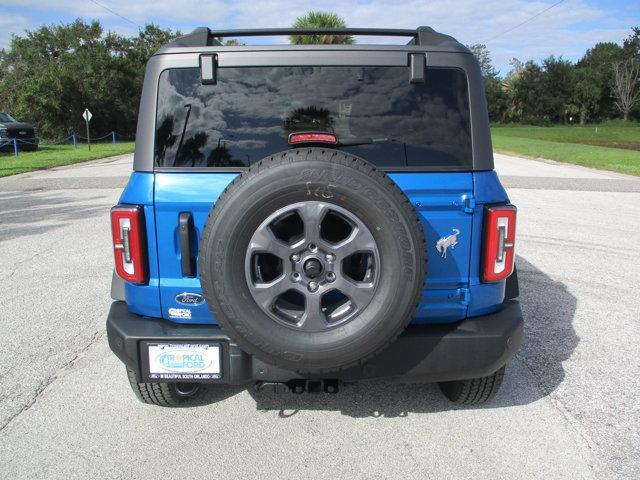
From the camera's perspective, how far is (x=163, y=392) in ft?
10.1

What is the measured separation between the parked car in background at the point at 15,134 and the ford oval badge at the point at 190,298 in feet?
85.0

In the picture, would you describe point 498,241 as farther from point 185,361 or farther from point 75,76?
point 75,76

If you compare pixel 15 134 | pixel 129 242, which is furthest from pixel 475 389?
pixel 15 134

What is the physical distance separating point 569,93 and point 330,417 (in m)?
86.8

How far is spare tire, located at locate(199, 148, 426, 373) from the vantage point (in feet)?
7.68

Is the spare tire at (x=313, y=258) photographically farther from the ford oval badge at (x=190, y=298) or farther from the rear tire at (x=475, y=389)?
the rear tire at (x=475, y=389)

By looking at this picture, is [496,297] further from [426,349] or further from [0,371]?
[0,371]

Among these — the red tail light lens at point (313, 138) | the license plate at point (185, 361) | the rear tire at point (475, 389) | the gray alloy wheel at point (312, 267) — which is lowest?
the rear tire at point (475, 389)

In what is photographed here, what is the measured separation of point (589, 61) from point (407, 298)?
102 meters

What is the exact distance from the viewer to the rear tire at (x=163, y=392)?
306 centimetres

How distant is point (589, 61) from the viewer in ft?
297

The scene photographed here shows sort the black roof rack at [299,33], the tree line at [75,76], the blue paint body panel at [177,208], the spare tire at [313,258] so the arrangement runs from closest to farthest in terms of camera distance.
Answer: the spare tire at [313,258]
the blue paint body panel at [177,208]
the black roof rack at [299,33]
the tree line at [75,76]

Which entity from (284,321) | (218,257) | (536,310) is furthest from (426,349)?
(536,310)

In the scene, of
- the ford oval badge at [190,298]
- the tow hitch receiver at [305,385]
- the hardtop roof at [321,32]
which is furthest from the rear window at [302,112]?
the tow hitch receiver at [305,385]
